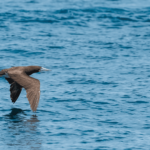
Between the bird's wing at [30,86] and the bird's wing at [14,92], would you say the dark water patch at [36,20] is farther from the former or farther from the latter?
the bird's wing at [30,86]

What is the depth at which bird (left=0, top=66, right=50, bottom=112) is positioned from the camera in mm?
12898

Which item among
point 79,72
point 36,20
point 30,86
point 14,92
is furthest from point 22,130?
point 36,20

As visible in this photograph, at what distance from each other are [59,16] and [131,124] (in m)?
17.8

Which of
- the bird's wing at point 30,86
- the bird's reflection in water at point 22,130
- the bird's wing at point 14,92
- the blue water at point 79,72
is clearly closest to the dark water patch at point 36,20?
the blue water at point 79,72

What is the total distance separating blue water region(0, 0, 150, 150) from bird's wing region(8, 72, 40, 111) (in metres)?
0.81

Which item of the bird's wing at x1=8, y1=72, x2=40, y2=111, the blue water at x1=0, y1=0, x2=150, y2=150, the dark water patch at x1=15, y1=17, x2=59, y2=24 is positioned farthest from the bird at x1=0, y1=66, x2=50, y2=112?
the dark water patch at x1=15, y1=17, x2=59, y2=24

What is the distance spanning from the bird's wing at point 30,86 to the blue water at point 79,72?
2.67 feet

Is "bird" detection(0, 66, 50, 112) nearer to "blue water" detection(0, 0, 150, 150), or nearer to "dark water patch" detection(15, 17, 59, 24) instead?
"blue water" detection(0, 0, 150, 150)

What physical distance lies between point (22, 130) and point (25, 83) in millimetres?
1535

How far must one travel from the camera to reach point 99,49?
2305 centimetres

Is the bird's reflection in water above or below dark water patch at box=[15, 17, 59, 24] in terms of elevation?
below

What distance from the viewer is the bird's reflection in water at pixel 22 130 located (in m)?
11.8

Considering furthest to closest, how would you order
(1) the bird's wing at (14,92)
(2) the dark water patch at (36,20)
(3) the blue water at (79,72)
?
1. (2) the dark water patch at (36,20)
2. (1) the bird's wing at (14,92)
3. (3) the blue water at (79,72)

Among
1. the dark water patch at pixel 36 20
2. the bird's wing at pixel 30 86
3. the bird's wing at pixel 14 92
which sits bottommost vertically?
the bird's wing at pixel 14 92
